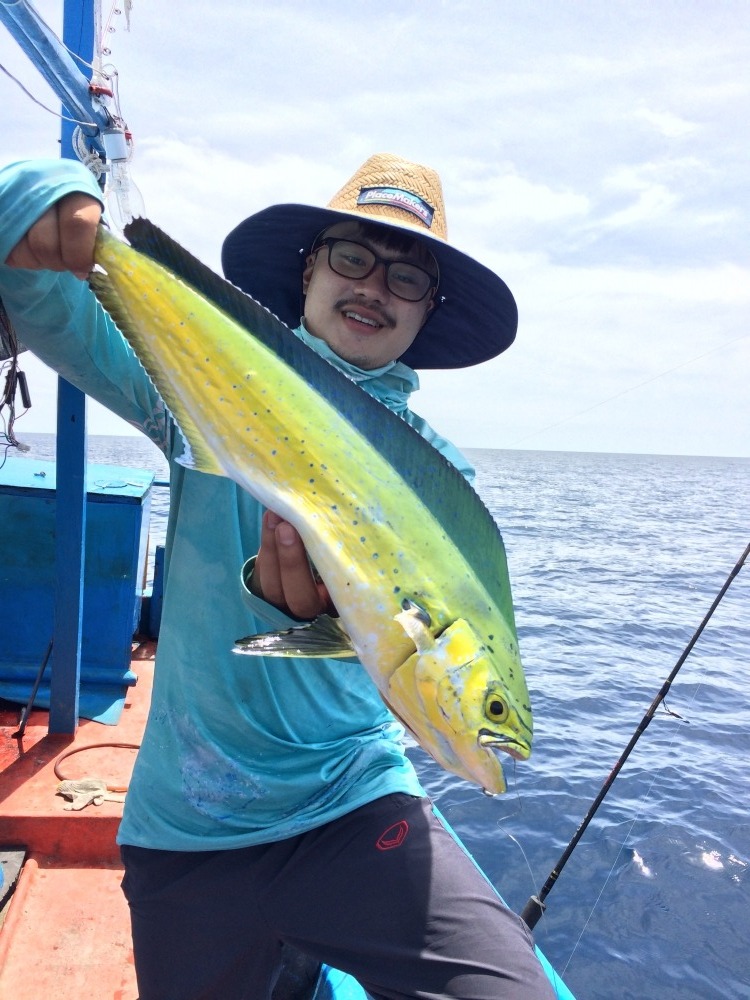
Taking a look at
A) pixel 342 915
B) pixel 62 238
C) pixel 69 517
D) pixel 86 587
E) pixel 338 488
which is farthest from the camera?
pixel 86 587

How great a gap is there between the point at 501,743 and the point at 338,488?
25.2 inches

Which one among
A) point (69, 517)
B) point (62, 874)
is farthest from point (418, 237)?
point (62, 874)

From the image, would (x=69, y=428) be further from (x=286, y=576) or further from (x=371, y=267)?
(x=286, y=576)

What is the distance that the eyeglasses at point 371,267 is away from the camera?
2.17m

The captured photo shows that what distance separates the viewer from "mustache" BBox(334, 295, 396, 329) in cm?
212

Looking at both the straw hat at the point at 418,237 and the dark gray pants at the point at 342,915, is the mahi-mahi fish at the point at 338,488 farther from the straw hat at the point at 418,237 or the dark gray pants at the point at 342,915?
the straw hat at the point at 418,237

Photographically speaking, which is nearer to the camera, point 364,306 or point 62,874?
point 364,306

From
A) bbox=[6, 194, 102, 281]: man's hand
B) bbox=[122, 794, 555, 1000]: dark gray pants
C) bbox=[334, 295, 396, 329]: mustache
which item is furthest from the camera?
bbox=[334, 295, 396, 329]: mustache

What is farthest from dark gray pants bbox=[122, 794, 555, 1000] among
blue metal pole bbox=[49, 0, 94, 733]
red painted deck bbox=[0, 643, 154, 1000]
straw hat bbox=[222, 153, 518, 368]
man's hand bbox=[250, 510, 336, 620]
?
blue metal pole bbox=[49, 0, 94, 733]

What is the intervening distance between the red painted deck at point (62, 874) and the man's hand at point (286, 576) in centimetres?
205

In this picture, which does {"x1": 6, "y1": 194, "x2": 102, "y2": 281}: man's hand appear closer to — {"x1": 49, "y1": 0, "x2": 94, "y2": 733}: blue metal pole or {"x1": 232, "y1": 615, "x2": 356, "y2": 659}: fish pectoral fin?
{"x1": 232, "y1": 615, "x2": 356, "y2": 659}: fish pectoral fin

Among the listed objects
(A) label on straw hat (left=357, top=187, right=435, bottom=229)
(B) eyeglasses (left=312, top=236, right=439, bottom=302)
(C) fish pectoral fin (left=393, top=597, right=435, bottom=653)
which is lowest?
(C) fish pectoral fin (left=393, top=597, right=435, bottom=653)

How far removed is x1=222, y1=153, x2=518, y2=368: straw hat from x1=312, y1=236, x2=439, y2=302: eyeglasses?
0.30 feet

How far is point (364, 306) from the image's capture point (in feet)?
6.98
